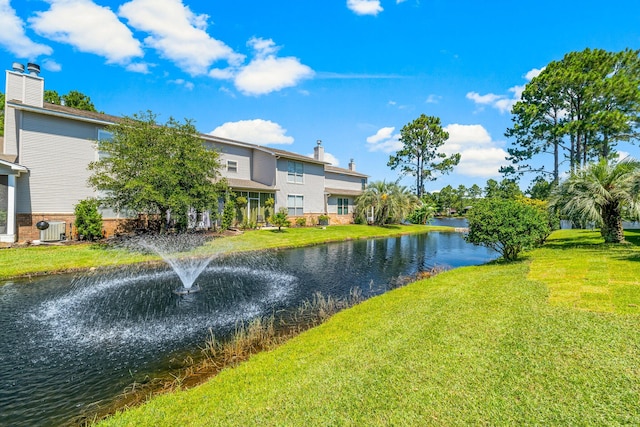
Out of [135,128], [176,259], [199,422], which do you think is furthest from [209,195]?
[199,422]

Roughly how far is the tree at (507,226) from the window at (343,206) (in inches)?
950

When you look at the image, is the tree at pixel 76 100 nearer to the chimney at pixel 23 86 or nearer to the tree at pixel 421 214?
the chimney at pixel 23 86

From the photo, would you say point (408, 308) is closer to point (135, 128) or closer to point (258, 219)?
point (135, 128)

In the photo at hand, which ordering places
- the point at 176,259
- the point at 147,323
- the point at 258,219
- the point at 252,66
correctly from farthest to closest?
the point at 258,219 → the point at 252,66 → the point at 176,259 → the point at 147,323

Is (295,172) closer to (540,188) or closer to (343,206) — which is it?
(343,206)

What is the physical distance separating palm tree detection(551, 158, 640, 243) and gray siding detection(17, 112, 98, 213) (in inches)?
1069

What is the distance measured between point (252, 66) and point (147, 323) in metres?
18.0

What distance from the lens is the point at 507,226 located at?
11570 mm

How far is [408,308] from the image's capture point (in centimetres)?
748

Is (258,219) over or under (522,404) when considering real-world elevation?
over

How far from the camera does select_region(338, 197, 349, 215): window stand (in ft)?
120

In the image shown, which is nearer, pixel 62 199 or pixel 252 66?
pixel 62 199

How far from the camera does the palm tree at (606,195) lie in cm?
1237

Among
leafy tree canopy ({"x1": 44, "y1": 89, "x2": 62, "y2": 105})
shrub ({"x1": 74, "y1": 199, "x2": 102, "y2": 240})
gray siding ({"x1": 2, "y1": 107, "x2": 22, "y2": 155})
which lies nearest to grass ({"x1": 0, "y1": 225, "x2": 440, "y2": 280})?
shrub ({"x1": 74, "y1": 199, "x2": 102, "y2": 240})
